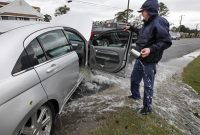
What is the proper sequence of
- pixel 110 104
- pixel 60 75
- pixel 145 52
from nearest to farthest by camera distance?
pixel 60 75
pixel 145 52
pixel 110 104

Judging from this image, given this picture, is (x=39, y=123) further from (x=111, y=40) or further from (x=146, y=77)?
(x=111, y=40)

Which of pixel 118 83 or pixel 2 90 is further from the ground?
pixel 2 90

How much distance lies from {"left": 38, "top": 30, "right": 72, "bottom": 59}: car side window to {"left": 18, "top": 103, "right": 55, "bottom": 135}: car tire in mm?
703

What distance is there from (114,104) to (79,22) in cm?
200

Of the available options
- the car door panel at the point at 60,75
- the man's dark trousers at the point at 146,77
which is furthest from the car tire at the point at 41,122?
the man's dark trousers at the point at 146,77

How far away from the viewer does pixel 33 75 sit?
2.88 meters

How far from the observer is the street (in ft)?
14.0

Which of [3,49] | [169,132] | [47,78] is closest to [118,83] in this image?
[169,132]

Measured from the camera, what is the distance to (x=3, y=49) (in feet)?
9.01

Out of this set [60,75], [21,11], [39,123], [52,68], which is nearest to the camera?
[39,123]

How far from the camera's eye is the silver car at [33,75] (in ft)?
8.11

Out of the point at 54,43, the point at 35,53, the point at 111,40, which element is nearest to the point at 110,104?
the point at 111,40

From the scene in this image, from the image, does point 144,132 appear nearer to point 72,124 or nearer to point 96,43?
point 72,124

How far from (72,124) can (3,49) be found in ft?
6.14
